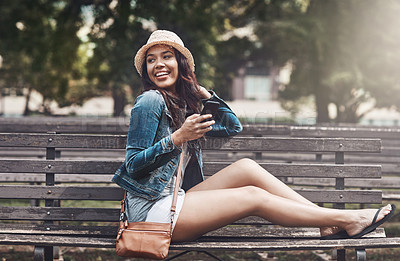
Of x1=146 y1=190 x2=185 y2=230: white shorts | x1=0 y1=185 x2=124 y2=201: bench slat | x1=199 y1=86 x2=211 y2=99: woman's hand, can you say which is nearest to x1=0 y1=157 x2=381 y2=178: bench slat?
x1=0 y1=185 x2=124 y2=201: bench slat

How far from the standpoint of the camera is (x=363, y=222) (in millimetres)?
3406

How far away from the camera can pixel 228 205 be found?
332cm

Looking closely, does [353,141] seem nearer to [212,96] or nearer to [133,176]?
[212,96]

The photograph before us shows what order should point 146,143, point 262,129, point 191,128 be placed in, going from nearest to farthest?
point 191,128, point 146,143, point 262,129

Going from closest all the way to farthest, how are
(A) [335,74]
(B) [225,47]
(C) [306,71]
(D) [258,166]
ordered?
(D) [258,166] < (A) [335,74] < (C) [306,71] < (B) [225,47]

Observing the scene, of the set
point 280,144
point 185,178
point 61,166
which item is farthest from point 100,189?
point 280,144

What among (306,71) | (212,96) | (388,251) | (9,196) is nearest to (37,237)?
(9,196)

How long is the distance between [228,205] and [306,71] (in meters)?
19.8

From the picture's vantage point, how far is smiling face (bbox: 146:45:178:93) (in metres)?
3.49

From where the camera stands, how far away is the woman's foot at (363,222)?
3.40 m

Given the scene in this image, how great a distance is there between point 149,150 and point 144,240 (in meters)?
0.52

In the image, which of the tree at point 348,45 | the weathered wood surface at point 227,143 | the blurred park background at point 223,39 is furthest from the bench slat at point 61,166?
the tree at point 348,45

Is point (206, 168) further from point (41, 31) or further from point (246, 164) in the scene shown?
point (41, 31)

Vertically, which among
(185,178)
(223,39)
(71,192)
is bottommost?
(71,192)
